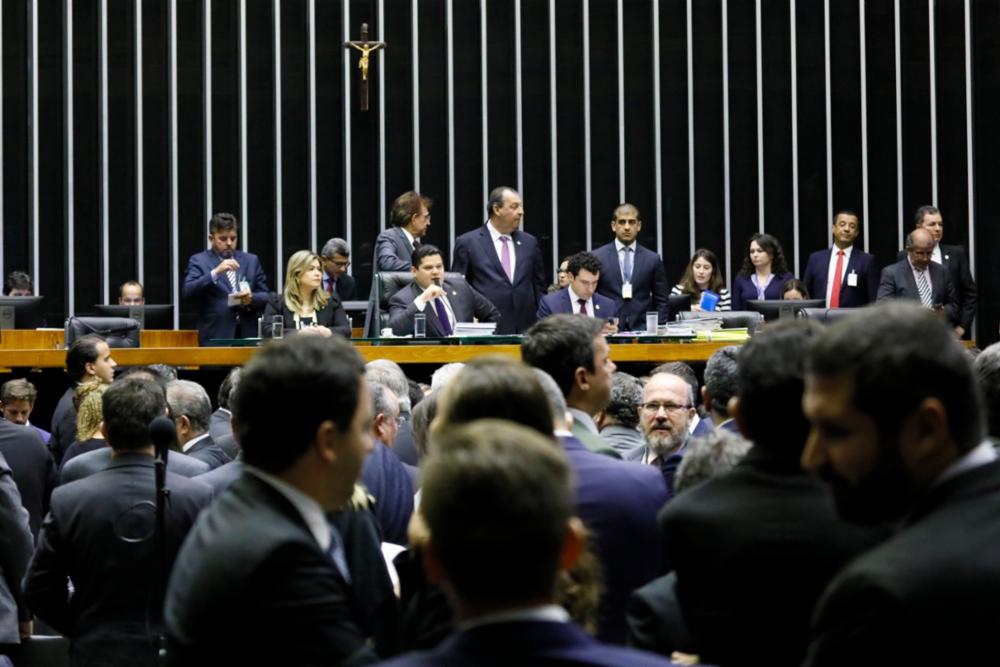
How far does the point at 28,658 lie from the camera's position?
5.09m

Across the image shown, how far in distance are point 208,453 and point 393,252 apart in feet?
17.3

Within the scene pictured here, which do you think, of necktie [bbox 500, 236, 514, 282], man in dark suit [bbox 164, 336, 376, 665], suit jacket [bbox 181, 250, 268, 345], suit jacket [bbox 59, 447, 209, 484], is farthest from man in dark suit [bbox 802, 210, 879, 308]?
man in dark suit [bbox 164, 336, 376, 665]

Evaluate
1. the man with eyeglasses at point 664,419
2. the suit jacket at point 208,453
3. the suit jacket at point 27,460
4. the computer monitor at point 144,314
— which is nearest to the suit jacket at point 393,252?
the computer monitor at point 144,314

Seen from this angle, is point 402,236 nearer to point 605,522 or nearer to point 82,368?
point 82,368

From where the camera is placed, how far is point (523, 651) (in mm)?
1560

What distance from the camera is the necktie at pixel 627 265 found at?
424 inches

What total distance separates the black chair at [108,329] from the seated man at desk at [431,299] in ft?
5.12

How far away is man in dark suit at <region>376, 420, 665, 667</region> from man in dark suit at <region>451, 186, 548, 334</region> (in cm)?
890

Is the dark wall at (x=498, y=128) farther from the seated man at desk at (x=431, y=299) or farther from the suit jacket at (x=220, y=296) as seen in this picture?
the seated man at desk at (x=431, y=299)

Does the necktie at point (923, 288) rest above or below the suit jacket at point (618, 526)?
above

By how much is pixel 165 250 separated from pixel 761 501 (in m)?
11.3

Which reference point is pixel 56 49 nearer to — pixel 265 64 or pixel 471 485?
pixel 265 64

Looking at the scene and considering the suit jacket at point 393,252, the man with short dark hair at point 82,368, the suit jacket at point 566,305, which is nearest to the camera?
the man with short dark hair at point 82,368

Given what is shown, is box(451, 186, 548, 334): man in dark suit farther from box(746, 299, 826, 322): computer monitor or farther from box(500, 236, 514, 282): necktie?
box(746, 299, 826, 322): computer monitor
